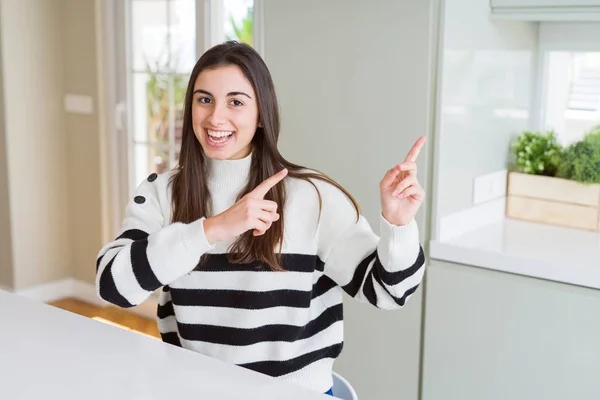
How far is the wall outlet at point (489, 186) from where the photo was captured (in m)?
2.56

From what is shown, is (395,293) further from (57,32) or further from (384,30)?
(57,32)

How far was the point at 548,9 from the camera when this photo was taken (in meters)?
2.30

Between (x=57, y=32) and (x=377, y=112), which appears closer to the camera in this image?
(x=377, y=112)

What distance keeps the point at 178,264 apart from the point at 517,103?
5.52 feet

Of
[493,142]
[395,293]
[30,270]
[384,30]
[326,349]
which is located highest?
[384,30]

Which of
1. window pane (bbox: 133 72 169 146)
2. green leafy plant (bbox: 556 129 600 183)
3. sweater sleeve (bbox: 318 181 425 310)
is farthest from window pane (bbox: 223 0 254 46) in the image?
sweater sleeve (bbox: 318 181 425 310)

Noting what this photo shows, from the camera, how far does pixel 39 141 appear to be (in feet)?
13.8

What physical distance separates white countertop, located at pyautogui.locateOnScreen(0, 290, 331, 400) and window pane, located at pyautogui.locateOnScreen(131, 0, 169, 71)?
2561 mm

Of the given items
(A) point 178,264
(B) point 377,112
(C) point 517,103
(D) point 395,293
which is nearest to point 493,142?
(C) point 517,103

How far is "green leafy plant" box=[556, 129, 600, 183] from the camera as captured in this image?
2.50 m

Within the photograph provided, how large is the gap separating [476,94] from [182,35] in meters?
1.78

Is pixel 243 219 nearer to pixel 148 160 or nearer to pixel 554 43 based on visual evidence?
pixel 554 43

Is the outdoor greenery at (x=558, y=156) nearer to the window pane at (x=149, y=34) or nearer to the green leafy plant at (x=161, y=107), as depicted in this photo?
the green leafy plant at (x=161, y=107)

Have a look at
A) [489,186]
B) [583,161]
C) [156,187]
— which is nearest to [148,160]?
[489,186]
